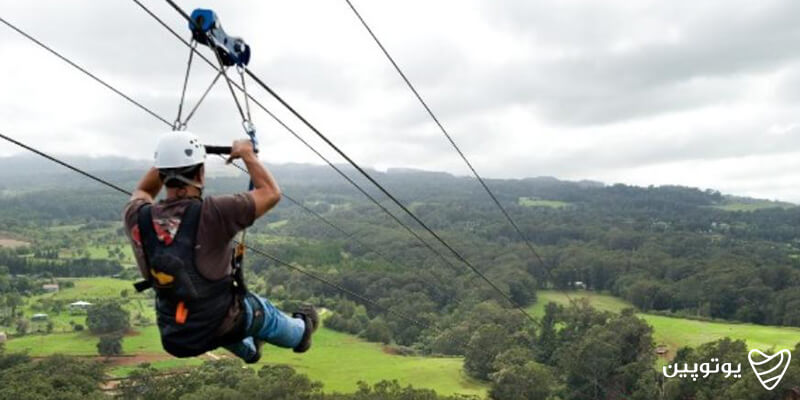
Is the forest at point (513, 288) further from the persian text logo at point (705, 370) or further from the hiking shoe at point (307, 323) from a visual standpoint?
the hiking shoe at point (307, 323)

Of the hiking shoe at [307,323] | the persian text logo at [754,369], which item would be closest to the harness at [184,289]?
the hiking shoe at [307,323]

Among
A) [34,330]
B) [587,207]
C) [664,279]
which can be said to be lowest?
[34,330]

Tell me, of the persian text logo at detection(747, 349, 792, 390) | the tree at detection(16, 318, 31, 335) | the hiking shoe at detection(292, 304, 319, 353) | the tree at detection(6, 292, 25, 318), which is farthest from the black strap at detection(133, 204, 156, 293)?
the tree at detection(6, 292, 25, 318)

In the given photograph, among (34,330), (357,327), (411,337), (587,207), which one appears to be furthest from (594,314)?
(587,207)

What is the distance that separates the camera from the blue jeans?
3381 mm

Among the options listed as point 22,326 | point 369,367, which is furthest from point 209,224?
point 22,326

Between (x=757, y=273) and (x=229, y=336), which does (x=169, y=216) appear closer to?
(x=229, y=336)

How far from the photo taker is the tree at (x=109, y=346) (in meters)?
46.5

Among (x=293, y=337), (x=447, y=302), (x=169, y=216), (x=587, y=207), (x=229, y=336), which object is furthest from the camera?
(x=587, y=207)

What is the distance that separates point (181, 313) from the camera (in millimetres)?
2934

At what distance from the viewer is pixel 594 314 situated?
47.2 meters

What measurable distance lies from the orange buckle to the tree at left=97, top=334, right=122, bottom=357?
165 ft

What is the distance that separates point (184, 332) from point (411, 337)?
2338 inches

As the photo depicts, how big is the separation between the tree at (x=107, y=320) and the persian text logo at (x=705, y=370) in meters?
46.3
